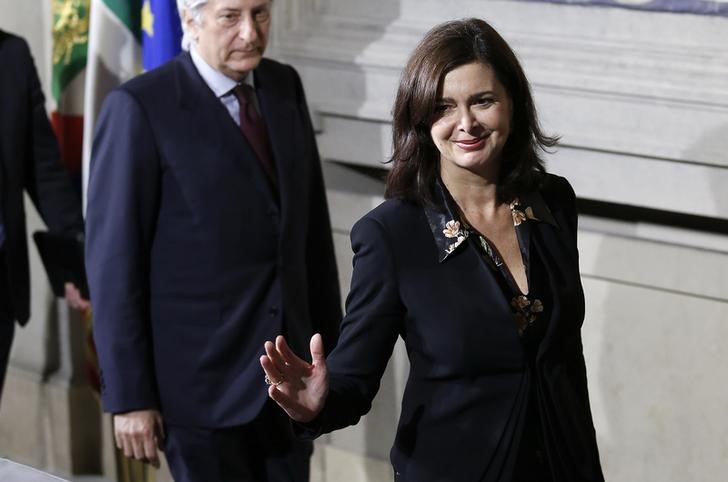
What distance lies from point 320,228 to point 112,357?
666mm

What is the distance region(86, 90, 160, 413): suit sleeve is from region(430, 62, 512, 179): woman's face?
4.28 ft

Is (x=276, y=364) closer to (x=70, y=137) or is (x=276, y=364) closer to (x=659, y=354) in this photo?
(x=659, y=354)

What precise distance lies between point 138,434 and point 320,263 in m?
0.68

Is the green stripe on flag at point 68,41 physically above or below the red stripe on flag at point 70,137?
above

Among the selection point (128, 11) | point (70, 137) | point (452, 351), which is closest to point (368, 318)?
point (452, 351)

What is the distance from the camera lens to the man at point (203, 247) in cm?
389

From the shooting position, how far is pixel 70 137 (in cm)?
580

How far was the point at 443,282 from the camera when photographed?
276cm

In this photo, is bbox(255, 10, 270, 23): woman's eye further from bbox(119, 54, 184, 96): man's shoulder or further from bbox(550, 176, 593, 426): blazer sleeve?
bbox(550, 176, 593, 426): blazer sleeve

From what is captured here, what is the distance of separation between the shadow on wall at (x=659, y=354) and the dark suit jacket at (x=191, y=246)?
95 cm

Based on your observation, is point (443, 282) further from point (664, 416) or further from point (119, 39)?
point (119, 39)

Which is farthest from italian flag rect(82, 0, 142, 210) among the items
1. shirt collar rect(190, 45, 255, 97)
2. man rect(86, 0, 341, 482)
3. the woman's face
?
the woman's face

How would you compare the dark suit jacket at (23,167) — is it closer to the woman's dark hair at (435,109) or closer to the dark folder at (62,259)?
the dark folder at (62,259)

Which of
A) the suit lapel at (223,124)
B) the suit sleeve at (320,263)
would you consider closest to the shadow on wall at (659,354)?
the suit sleeve at (320,263)
